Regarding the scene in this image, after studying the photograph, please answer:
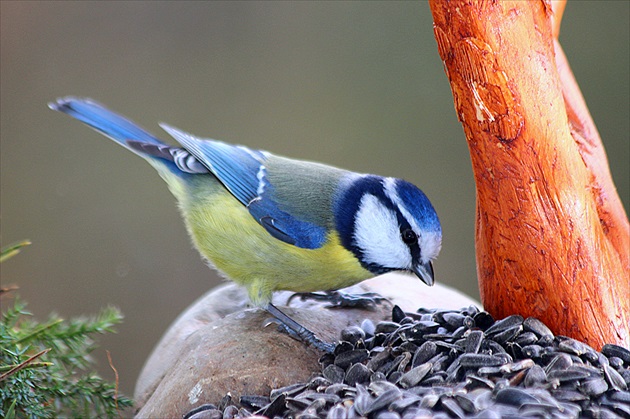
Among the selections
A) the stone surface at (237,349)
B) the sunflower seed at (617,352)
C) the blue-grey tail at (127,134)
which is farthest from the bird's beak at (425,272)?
the blue-grey tail at (127,134)

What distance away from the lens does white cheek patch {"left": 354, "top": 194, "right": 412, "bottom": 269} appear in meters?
1.95

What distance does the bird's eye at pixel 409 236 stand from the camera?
1.92 metres

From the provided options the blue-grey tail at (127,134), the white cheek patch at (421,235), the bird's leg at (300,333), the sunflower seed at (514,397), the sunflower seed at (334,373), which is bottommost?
the sunflower seed at (514,397)

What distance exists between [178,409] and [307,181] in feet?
2.47

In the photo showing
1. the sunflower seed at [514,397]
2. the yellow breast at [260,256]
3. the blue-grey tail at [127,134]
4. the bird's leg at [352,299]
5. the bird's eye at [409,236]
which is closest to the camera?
the sunflower seed at [514,397]

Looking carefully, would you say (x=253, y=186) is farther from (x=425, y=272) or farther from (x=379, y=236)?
(x=425, y=272)

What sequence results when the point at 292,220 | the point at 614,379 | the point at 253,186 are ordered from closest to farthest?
the point at 614,379, the point at 292,220, the point at 253,186

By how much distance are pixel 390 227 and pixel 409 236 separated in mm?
55

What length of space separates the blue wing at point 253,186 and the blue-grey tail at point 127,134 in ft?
0.21

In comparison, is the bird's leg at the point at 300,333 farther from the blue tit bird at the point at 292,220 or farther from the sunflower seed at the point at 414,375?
the sunflower seed at the point at 414,375

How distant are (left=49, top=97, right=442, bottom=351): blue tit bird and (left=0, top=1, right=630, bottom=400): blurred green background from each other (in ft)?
5.61

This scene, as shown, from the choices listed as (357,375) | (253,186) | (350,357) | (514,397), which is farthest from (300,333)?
(514,397)

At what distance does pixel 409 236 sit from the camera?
1.93 m

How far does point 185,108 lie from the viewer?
4102 mm
